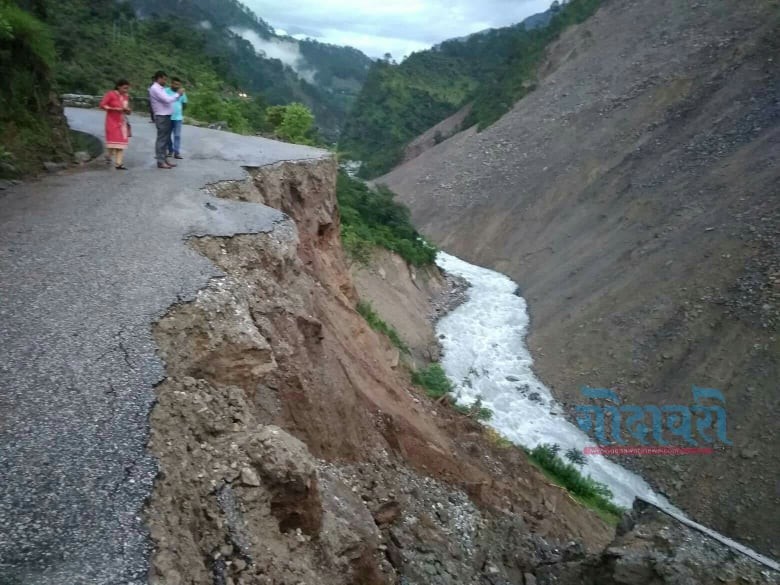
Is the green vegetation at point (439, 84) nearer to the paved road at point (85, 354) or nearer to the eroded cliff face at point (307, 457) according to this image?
the eroded cliff face at point (307, 457)

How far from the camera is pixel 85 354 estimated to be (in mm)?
3963

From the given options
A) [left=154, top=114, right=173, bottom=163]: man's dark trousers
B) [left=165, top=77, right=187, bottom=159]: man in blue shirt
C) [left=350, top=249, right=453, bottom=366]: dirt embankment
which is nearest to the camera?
[left=154, top=114, right=173, bottom=163]: man's dark trousers

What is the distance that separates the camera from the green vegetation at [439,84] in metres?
54.7

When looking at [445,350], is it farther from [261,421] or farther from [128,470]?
[128,470]

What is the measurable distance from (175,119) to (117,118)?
1055 millimetres

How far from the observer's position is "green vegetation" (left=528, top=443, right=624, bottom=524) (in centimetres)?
1275

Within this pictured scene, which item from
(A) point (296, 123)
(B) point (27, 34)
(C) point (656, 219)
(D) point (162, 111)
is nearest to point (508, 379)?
(C) point (656, 219)

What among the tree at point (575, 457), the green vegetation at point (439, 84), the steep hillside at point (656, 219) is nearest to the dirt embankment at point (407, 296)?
the steep hillside at point (656, 219)

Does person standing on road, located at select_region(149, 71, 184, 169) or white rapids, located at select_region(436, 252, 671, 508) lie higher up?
person standing on road, located at select_region(149, 71, 184, 169)

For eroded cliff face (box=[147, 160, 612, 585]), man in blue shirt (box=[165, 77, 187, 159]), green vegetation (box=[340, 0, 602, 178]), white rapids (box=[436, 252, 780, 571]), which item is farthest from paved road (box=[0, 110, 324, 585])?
green vegetation (box=[340, 0, 602, 178])

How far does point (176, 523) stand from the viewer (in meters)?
2.97

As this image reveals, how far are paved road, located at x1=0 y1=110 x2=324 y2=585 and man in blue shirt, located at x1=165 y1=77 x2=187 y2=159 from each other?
73.5 inches

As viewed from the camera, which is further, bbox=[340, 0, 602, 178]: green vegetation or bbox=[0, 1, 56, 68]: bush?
bbox=[340, 0, 602, 178]: green vegetation

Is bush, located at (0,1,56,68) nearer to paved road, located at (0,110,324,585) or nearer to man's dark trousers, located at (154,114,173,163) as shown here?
man's dark trousers, located at (154,114,173,163)
